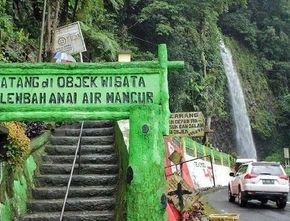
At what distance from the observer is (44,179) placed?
9258mm

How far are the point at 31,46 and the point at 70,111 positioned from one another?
390 inches

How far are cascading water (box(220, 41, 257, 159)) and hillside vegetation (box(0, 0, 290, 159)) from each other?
893 mm

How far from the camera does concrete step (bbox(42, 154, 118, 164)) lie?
388 inches

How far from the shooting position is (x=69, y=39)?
11609mm

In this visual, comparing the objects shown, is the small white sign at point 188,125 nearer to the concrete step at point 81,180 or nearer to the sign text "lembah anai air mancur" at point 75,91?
the concrete step at point 81,180

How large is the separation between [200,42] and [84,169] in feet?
87.1

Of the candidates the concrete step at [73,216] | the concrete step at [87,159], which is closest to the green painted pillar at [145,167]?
the concrete step at [73,216]

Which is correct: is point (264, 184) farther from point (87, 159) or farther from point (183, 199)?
point (183, 199)

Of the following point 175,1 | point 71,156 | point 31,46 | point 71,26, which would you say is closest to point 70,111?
point 71,156

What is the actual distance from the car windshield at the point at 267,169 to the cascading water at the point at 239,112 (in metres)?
27.9

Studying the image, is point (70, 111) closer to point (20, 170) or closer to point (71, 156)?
point (20, 170)


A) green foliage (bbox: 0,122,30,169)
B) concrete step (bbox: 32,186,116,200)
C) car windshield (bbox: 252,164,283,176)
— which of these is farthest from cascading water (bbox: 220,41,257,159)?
green foliage (bbox: 0,122,30,169)

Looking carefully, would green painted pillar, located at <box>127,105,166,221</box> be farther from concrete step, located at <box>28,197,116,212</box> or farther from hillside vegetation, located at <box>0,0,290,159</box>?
hillside vegetation, located at <box>0,0,290,159</box>

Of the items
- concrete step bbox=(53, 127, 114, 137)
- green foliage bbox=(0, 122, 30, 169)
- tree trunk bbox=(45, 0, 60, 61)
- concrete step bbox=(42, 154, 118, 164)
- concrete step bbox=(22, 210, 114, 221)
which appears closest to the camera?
green foliage bbox=(0, 122, 30, 169)
